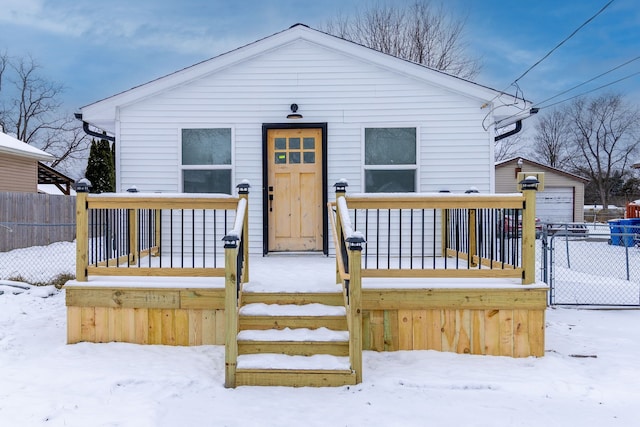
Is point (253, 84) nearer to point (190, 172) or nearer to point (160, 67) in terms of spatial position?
point (190, 172)

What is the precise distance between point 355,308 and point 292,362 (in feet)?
2.10

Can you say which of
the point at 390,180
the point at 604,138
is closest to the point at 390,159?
the point at 390,180

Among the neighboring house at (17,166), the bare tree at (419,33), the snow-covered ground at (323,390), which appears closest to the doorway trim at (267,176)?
the snow-covered ground at (323,390)

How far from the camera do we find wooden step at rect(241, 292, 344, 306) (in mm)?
3969

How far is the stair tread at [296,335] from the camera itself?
3.49m

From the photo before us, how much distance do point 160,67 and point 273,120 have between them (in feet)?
132

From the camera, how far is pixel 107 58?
1508 inches

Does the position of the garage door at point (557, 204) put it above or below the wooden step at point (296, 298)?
above

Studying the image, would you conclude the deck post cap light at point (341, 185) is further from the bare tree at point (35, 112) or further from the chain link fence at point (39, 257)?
the bare tree at point (35, 112)

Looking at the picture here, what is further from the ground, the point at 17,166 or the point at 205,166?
the point at 17,166

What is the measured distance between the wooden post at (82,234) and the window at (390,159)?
3.87m

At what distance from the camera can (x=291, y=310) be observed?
151 inches

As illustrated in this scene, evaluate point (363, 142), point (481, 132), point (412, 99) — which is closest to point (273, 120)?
point (363, 142)

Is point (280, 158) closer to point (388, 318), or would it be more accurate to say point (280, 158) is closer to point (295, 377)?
point (388, 318)
